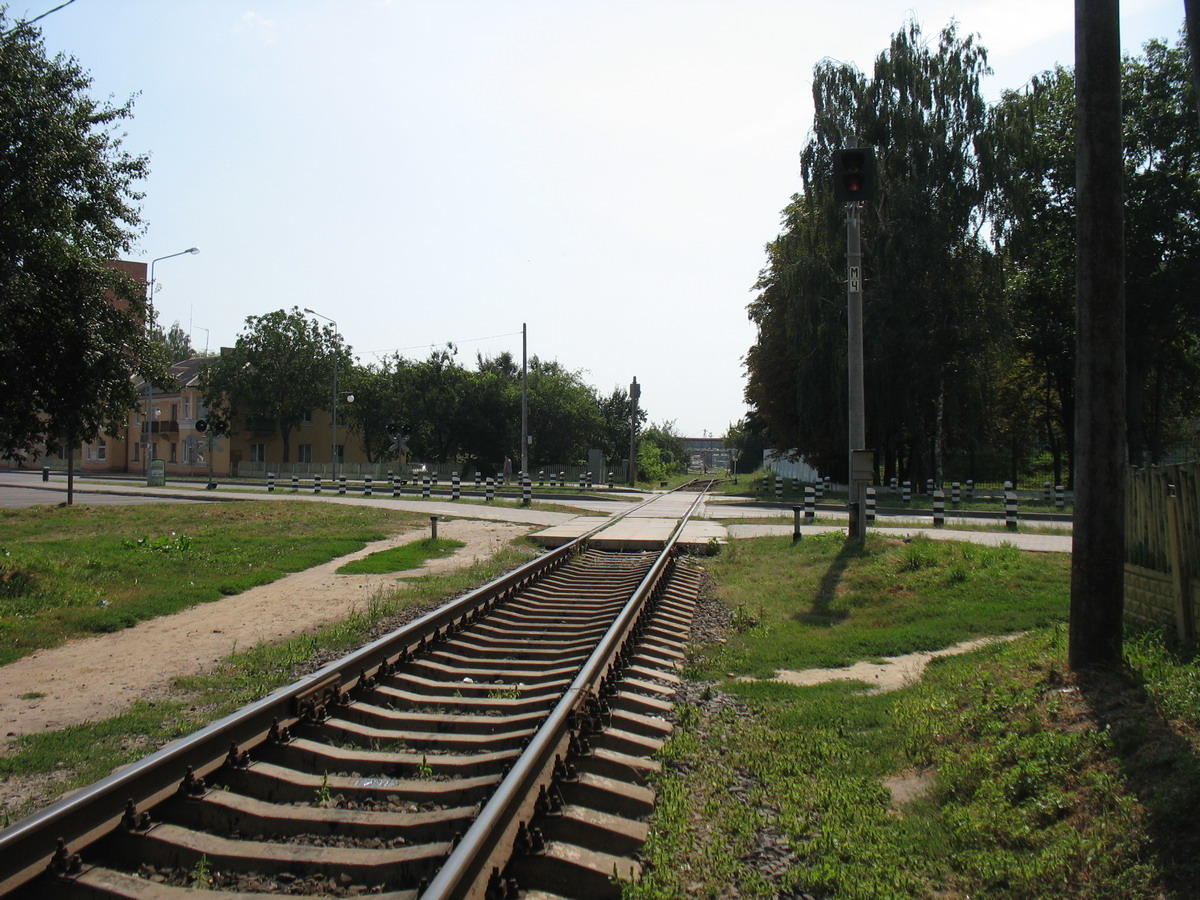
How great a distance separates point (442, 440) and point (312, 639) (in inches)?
2196

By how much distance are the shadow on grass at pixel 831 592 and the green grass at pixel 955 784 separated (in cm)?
287

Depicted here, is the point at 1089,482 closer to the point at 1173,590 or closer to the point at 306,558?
the point at 1173,590

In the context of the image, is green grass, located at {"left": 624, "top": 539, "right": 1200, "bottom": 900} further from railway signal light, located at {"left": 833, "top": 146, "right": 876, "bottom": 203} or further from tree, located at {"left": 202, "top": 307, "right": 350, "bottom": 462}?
tree, located at {"left": 202, "top": 307, "right": 350, "bottom": 462}

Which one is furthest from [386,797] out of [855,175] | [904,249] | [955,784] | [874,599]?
[904,249]

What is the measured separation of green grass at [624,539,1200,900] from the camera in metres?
3.66

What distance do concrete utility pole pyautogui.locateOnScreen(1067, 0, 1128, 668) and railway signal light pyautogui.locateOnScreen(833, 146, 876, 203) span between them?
6.84 meters

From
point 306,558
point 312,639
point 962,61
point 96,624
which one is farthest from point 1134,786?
point 962,61

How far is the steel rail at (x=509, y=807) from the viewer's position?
11.0ft

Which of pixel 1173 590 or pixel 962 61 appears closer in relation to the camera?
pixel 1173 590

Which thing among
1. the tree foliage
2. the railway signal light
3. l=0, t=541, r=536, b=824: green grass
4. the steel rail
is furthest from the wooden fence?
the tree foliage

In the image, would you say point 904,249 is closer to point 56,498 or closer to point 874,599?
point 874,599

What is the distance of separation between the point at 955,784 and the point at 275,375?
66.0 meters

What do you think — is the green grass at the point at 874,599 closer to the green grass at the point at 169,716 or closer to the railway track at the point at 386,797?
the railway track at the point at 386,797

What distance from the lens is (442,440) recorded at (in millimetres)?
63625
